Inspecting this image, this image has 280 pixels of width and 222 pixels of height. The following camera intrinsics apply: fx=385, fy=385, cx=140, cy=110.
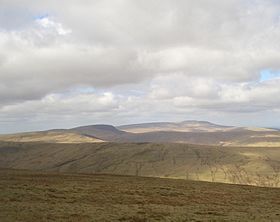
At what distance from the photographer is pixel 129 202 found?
39562 millimetres

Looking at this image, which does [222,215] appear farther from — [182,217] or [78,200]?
[78,200]

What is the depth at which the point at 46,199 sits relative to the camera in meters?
37.7

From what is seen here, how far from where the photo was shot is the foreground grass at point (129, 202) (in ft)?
105

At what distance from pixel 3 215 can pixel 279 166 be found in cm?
18296

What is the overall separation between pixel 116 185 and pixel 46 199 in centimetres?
1458

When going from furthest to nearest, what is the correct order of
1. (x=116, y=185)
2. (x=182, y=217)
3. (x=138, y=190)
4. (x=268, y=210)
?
(x=116, y=185) → (x=138, y=190) → (x=268, y=210) → (x=182, y=217)

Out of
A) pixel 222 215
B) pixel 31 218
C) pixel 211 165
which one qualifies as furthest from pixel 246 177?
pixel 31 218

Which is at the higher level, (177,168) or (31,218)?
(31,218)

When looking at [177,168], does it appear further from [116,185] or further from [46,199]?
[46,199]

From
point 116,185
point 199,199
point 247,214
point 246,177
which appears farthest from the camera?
point 246,177

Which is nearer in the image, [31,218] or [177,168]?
[31,218]

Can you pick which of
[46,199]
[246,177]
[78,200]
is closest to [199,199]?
[78,200]

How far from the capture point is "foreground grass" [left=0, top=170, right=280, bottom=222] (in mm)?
32031

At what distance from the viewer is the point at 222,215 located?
35.2 meters
